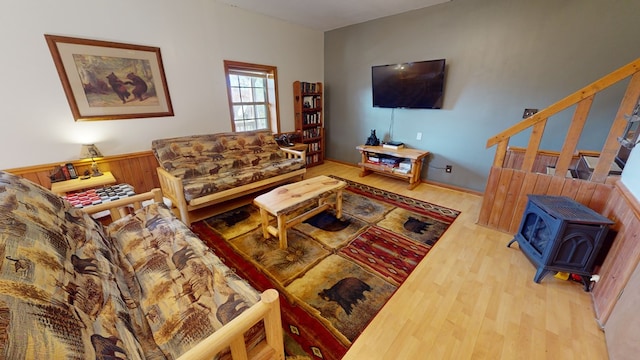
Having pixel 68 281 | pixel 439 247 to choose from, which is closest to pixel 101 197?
pixel 68 281

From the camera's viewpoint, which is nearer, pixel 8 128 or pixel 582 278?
pixel 582 278

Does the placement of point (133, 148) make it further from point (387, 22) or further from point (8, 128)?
point (387, 22)

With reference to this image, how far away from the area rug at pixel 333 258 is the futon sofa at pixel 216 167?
288mm

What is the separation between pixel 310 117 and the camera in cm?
455

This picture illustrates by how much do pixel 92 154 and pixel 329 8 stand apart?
3.42 m

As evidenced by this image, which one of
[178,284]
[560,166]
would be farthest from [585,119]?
[178,284]

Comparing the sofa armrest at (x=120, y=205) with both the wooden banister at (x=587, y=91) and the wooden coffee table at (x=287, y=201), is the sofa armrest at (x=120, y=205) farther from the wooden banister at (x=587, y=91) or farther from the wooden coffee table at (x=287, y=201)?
the wooden banister at (x=587, y=91)

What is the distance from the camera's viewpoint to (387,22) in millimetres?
3555

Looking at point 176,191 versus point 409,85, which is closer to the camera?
point 176,191

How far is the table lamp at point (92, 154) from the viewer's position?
241 centimetres

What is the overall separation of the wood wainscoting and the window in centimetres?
125

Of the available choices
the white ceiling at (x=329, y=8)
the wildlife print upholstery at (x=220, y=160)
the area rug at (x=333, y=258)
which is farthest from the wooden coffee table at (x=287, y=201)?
the white ceiling at (x=329, y=8)

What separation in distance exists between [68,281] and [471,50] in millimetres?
4120

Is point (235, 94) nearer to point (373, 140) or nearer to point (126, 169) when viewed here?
point (126, 169)
